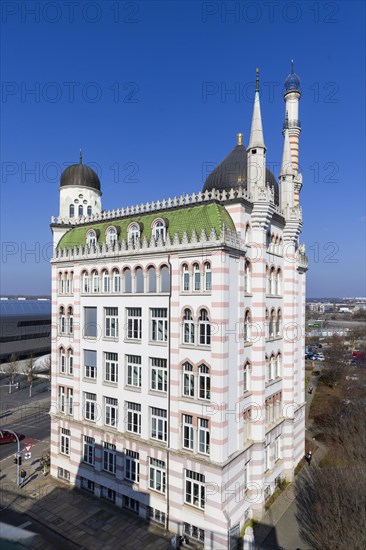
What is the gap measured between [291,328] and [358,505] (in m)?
16.3

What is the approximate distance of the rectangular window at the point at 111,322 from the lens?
33188 mm

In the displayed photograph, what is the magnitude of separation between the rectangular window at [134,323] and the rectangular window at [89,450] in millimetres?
10529

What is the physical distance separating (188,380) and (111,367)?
27.2ft

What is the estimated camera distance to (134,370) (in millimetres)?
31734

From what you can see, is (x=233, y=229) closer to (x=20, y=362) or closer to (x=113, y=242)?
(x=113, y=242)

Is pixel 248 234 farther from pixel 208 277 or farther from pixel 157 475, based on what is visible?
pixel 157 475

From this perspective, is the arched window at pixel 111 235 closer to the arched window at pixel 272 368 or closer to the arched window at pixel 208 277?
the arched window at pixel 208 277

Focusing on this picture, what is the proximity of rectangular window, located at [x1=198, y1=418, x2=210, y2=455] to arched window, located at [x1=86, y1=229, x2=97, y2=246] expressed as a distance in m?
18.6

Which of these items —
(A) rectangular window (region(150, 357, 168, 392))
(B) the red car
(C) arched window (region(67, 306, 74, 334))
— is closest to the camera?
(A) rectangular window (region(150, 357, 168, 392))

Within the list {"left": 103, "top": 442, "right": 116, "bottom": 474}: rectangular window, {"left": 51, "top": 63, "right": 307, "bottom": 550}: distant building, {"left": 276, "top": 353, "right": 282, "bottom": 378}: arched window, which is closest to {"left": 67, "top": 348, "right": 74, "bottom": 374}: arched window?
{"left": 51, "top": 63, "right": 307, "bottom": 550}: distant building

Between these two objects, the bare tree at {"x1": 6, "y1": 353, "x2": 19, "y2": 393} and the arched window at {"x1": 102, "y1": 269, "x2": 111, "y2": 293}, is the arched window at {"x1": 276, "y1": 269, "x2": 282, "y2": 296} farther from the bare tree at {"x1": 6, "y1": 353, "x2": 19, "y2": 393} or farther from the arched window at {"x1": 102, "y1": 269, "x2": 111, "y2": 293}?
the bare tree at {"x1": 6, "y1": 353, "x2": 19, "y2": 393}

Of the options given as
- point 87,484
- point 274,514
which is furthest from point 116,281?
point 274,514

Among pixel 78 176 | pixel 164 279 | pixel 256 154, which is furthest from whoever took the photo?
pixel 78 176

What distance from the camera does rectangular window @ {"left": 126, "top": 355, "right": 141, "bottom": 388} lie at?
3142cm
